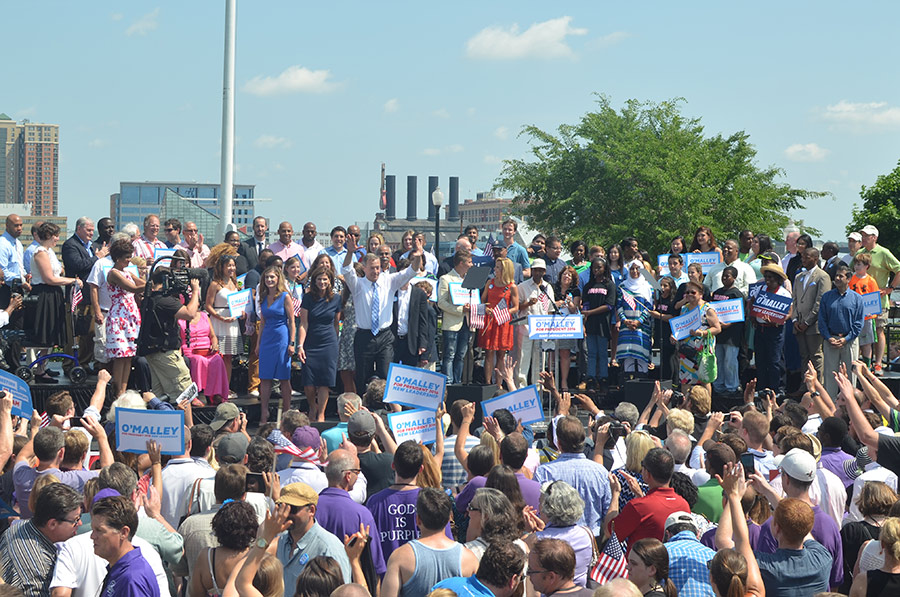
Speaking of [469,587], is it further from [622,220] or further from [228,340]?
[622,220]

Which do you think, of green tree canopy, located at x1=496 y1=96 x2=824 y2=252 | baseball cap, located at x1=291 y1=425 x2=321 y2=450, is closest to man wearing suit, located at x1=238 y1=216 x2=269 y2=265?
baseball cap, located at x1=291 y1=425 x2=321 y2=450

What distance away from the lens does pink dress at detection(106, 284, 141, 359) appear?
11.7 m

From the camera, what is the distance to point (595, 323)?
14211 mm

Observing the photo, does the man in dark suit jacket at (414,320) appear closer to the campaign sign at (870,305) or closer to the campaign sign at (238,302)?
the campaign sign at (238,302)

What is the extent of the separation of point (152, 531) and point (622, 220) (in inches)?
1358

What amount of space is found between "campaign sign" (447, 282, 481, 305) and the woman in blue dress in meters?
2.14

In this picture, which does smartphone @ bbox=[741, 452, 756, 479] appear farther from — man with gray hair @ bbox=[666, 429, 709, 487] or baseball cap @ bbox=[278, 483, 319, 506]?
baseball cap @ bbox=[278, 483, 319, 506]

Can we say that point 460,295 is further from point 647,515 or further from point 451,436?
point 647,515

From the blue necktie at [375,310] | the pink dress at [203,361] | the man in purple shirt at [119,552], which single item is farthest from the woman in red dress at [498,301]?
the man in purple shirt at [119,552]

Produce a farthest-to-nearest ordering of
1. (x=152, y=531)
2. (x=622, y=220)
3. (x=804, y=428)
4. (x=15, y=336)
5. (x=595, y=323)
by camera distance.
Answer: (x=622, y=220), (x=595, y=323), (x=15, y=336), (x=804, y=428), (x=152, y=531)

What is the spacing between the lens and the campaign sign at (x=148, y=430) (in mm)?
7344

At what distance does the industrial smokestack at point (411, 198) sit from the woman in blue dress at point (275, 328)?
167 metres

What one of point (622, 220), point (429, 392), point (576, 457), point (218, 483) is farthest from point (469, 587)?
point (622, 220)

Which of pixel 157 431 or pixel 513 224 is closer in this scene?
pixel 157 431
